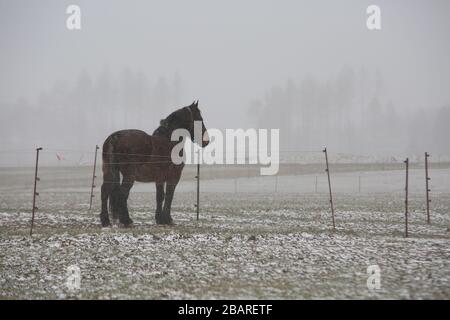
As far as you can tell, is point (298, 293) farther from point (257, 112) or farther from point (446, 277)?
point (257, 112)

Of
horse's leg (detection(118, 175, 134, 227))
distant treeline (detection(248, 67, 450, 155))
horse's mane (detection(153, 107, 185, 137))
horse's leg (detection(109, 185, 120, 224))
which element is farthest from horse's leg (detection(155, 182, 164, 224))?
distant treeline (detection(248, 67, 450, 155))

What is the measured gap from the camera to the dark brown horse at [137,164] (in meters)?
11.3

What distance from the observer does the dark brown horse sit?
11266 millimetres

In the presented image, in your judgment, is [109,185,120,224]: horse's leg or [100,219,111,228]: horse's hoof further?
[100,219,111,228]: horse's hoof

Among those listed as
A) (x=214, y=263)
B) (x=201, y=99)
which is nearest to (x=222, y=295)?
(x=214, y=263)

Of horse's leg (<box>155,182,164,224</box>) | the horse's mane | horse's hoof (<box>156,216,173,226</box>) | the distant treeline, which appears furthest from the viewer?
the distant treeline

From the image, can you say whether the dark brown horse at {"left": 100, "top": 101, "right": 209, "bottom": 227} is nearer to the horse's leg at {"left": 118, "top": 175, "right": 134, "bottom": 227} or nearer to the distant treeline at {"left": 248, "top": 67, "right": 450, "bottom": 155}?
the horse's leg at {"left": 118, "top": 175, "right": 134, "bottom": 227}

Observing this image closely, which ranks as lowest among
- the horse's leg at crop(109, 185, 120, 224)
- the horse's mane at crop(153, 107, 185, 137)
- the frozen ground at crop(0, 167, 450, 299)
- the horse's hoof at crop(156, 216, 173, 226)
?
the frozen ground at crop(0, 167, 450, 299)

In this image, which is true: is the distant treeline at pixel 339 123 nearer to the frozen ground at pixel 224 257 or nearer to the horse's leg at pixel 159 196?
the frozen ground at pixel 224 257

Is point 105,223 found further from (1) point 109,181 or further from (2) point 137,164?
(2) point 137,164

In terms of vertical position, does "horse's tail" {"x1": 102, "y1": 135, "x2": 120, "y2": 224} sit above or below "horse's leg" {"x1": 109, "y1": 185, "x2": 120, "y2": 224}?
above

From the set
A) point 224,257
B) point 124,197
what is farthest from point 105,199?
point 224,257

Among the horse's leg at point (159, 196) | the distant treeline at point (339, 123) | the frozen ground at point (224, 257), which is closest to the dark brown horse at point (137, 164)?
the horse's leg at point (159, 196)
